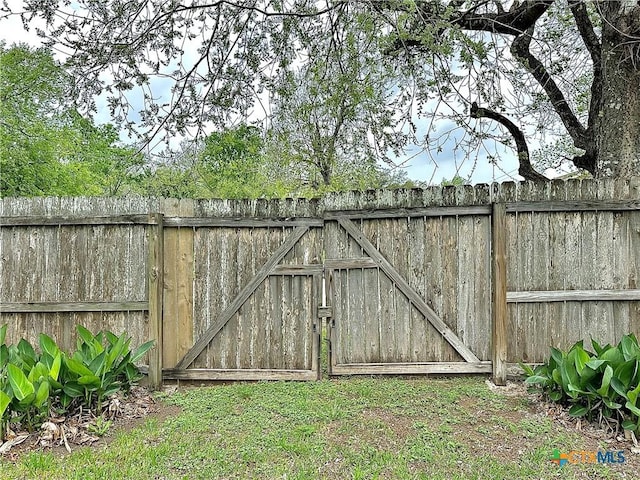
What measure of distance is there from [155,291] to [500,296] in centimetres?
341

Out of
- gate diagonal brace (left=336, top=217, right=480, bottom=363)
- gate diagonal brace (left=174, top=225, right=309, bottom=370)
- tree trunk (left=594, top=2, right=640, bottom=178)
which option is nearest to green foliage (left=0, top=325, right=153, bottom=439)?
gate diagonal brace (left=174, top=225, right=309, bottom=370)

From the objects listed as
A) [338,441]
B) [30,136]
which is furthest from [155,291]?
[30,136]

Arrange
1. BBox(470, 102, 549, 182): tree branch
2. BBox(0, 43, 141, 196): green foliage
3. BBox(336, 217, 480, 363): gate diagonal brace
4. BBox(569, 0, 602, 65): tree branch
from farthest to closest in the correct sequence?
BBox(0, 43, 141, 196): green foliage → BBox(470, 102, 549, 182): tree branch → BBox(569, 0, 602, 65): tree branch → BBox(336, 217, 480, 363): gate diagonal brace

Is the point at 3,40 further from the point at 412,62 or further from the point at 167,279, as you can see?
the point at 412,62

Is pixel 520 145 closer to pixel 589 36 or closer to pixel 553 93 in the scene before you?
pixel 553 93

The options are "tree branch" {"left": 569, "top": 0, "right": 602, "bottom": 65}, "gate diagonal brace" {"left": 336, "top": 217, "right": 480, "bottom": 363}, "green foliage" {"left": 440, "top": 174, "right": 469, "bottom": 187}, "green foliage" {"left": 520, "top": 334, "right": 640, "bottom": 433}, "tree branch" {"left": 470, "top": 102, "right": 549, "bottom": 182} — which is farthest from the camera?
"tree branch" {"left": 470, "top": 102, "right": 549, "bottom": 182}

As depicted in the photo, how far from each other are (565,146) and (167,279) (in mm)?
7854

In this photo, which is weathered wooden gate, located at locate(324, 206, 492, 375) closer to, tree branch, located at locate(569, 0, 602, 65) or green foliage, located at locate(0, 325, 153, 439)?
green foliage, located at locate(0, 325, 153, 439)

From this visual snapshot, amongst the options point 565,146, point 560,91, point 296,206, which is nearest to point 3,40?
point 296,206

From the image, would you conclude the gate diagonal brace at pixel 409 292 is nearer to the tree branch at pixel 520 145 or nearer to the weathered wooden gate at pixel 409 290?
the weathered wooden gate at pixel 409 290

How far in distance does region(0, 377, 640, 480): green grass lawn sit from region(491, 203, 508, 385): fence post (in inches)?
13.7

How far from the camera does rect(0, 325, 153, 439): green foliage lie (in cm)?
290

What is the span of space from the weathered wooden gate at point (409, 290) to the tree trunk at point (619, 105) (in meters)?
1.87

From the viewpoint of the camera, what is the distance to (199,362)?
428 cm
